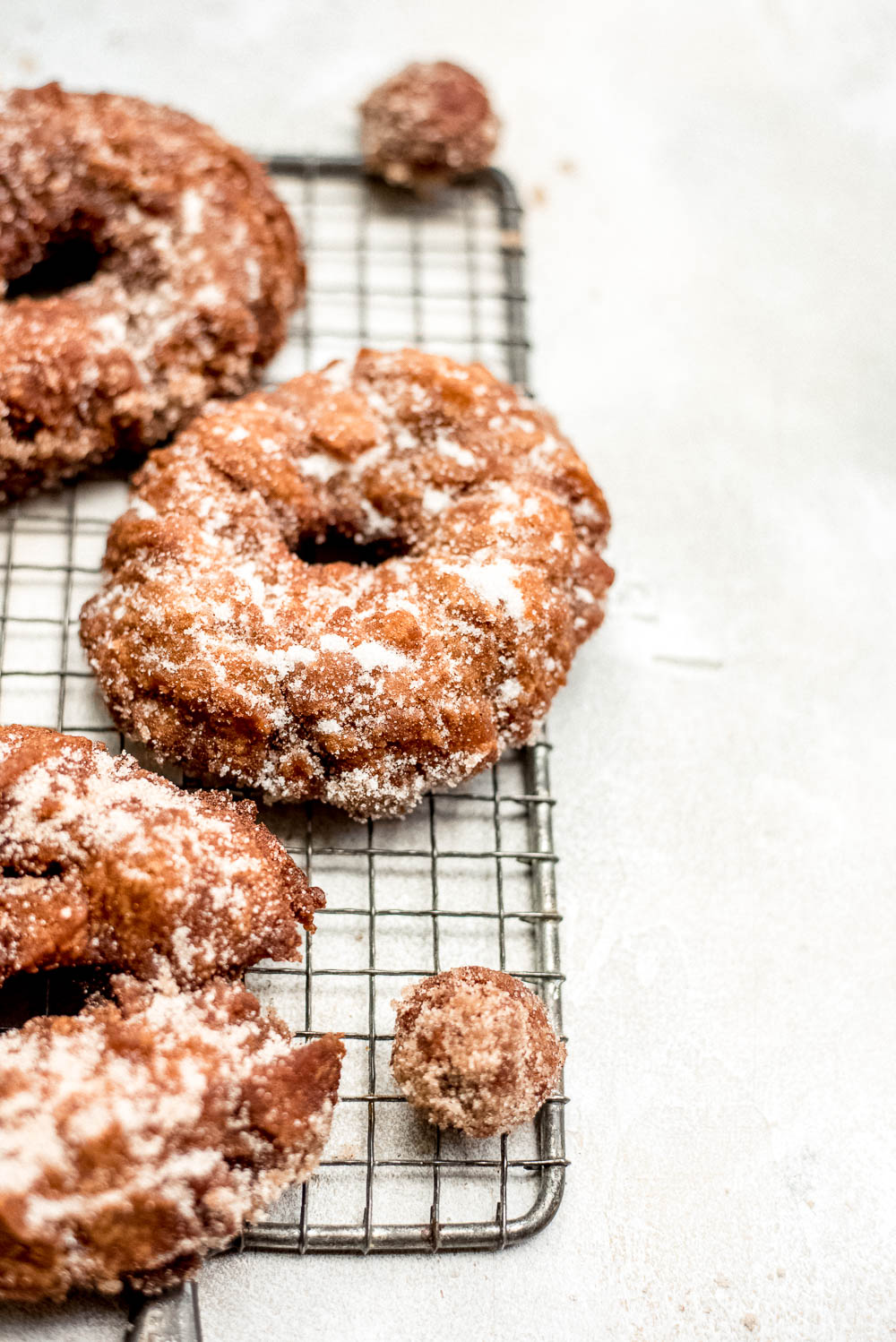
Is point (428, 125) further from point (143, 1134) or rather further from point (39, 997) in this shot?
point (143, 1134)

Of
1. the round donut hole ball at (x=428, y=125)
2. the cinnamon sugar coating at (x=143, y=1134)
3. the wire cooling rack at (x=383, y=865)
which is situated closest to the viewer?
the cinnamon sugar coating at (x=143, y=1134)

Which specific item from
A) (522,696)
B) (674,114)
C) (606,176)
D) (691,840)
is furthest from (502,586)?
(674,114)

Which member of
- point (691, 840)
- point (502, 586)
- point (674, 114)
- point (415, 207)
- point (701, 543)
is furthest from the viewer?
point (674, 114)

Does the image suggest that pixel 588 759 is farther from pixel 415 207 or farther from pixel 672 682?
pixel 415 207

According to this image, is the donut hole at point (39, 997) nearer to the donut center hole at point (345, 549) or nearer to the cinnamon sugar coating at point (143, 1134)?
the cinnamon sugar coating at point (143, 1134)

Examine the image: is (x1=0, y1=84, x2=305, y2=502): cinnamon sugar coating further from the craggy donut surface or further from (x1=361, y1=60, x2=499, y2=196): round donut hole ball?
(x1=361, y1=60, x2=499, y2=196): round donut hole ball

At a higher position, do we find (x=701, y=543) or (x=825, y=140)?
(x=825, y=140)

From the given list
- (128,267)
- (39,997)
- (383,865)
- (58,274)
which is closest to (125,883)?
(39,997)

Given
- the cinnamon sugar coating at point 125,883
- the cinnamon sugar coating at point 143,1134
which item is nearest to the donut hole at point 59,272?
the cinnamon sugar coating at point 125,883
